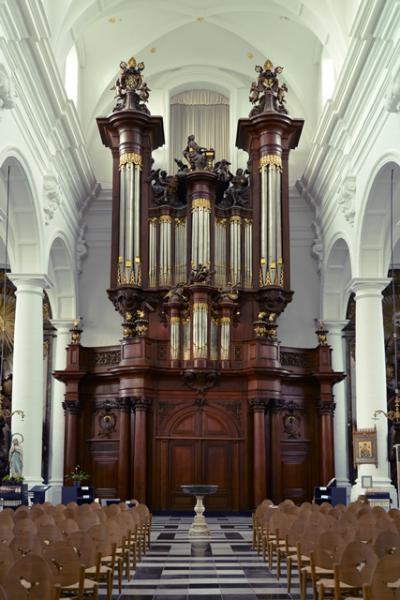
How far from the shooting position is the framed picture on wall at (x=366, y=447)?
18.9m

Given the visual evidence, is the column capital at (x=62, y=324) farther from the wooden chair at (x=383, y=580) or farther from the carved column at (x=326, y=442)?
the wooden chair at (x=383, y=580)

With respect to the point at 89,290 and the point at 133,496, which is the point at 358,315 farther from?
the point at 89,290

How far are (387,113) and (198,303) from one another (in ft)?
22.6

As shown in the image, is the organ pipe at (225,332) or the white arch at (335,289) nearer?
the organ pipe at (225,332)

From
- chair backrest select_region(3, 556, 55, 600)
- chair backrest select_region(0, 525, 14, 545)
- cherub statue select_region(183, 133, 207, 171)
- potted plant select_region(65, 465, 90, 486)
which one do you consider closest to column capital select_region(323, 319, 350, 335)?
cherub statue select_region(183, 133, 207, 171)

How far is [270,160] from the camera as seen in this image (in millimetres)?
23578

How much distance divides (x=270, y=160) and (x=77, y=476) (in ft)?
32.1

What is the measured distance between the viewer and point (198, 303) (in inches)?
843

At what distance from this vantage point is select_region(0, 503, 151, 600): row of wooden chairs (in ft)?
19.4

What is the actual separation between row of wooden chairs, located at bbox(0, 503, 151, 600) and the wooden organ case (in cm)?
849

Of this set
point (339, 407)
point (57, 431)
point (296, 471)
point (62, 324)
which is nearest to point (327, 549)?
point (296, 471)

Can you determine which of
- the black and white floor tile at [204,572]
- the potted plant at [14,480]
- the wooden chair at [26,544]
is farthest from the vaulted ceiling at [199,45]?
the wooden chair at [26,544]

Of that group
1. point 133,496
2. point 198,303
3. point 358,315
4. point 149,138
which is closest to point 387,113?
point 358,315

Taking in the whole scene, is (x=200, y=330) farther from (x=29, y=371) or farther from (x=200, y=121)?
(x=200, y=121)
